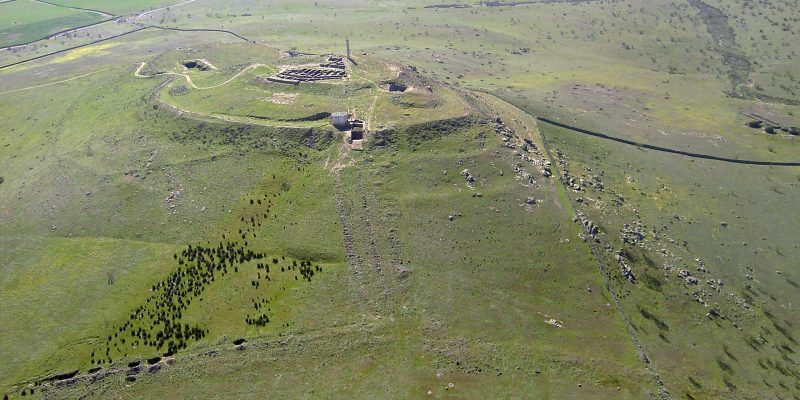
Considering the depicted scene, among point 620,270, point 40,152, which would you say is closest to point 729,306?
point 620,270

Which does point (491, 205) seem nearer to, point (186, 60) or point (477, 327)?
point (477, 327)

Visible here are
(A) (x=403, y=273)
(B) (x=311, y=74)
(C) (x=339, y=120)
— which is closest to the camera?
(A) (x=403, y=273)

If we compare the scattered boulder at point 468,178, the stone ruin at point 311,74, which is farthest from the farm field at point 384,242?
the stone ruin at point 311,74

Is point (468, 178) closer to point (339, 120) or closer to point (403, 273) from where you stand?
point (403, 273)

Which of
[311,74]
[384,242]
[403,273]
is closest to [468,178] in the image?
[384,242]

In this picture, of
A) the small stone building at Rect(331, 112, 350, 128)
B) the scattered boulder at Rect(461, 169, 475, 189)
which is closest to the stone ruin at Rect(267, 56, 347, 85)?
the small stone building at Rect(331, 112, 350, 128)

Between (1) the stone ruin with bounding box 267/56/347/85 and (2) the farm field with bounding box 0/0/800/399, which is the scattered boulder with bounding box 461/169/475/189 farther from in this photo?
(1) the stone ruin with bounding box 267/56/347/85
